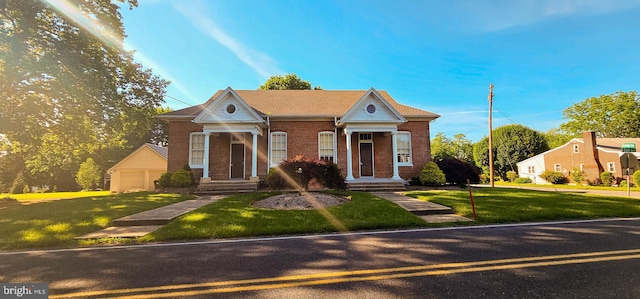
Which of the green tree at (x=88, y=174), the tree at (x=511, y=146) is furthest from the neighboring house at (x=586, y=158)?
the green tree at (x=88, y=174)

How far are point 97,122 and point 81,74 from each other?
2.94 meters

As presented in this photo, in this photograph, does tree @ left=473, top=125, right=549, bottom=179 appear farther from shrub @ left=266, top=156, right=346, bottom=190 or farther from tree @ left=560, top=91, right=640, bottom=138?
shrub @ left=266, top=156, right=346, bottom=190

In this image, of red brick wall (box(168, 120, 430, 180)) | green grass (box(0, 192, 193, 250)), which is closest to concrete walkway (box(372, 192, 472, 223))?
red brick wall (box(168, 120, 430, 180))

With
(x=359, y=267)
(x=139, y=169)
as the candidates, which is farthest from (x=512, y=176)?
(x=139, y=169)

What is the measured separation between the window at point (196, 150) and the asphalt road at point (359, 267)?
1160 cm

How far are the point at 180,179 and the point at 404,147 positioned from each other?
46.4 ft

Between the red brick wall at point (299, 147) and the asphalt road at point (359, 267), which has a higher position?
the red brick wall at point (299, 147)

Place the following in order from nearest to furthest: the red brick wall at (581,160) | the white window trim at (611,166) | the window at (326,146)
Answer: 1. the window at (326,146)
2. the white window trim at (611,166)
3. the red brick wall at (581,160)

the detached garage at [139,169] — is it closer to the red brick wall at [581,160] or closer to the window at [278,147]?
the window at [278,147]

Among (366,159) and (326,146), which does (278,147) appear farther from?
(366,159)

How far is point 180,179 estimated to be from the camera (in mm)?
15133

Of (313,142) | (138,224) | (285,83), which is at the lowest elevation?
(138,224)

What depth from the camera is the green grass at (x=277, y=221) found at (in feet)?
20.9

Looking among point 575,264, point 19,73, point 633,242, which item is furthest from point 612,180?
point 19,73
